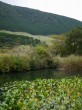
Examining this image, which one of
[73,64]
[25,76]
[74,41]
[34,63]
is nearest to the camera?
[25,76]

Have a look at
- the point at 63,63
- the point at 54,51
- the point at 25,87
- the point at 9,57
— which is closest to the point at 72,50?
the point at 54,51

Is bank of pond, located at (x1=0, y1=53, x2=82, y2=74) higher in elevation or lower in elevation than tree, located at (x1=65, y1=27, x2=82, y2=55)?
lower

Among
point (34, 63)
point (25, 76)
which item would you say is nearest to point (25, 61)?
point (34, 63)

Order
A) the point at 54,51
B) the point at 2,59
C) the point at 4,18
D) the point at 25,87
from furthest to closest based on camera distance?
1. the point at 4,18
2. the point at 54,51
3. the point at 2,59
4. the point at 25,87

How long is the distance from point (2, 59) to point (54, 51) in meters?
21.8

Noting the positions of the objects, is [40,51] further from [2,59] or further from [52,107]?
[52,107]

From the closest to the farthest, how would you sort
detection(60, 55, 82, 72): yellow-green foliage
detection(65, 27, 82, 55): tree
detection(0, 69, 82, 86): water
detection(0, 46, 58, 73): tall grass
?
detection(0, 69, 82, 86): water < detection(0, 46, 58, 73): tall grass < detection(60, 55, 82, 72): yellow-green foliage < detection(65, 27, 82, 55): tree

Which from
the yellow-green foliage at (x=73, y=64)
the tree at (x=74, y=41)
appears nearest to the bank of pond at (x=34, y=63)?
the yellow-green foliage at (x=73, y=64)

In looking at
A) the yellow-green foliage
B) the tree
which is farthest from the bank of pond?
the tree

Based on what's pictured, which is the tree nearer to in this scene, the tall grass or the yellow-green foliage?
the tall grass

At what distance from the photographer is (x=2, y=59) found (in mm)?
45938

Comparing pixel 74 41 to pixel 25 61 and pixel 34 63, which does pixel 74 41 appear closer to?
pixel 34 63

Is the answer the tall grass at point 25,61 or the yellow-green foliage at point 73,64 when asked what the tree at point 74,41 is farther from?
the yellow-green foliage at point 73,64

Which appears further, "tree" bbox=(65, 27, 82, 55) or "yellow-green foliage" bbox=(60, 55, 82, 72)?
"tree" bbox=(65, 27, 82, 55)
